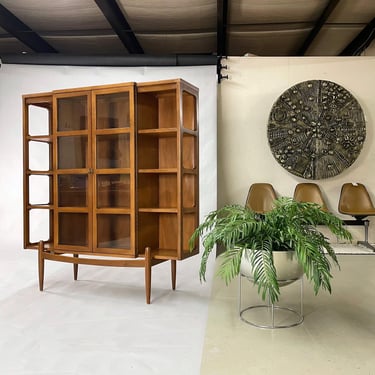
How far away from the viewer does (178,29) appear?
506cm

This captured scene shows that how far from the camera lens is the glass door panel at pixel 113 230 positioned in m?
2.97

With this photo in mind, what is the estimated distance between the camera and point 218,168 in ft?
17.4

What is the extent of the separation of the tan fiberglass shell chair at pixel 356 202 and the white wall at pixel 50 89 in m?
1.61

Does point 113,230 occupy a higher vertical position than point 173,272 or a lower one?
higher

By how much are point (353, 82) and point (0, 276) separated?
4661 millimetres

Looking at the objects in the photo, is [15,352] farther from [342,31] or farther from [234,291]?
[342,31]

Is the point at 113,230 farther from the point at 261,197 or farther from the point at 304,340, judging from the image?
the point at 261,197

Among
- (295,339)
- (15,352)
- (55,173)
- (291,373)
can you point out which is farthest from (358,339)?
(55,173)

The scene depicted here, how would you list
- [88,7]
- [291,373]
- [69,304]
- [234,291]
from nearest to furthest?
[291,373] < [69,304] < [234,291] < [88,7]

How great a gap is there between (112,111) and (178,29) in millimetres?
2528

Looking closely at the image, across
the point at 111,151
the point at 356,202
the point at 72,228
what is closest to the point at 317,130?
the point at 356,202

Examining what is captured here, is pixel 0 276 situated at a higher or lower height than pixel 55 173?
lower

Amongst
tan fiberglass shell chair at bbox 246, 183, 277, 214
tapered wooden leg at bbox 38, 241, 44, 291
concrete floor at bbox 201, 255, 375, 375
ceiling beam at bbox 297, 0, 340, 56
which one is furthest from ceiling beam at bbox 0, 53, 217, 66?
concrete floor at bbox 201, 255, 375, 375

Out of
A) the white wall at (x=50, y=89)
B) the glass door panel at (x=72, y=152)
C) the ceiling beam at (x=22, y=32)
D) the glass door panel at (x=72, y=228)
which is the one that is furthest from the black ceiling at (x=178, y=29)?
the glass door panel at (x=72, y=228)
